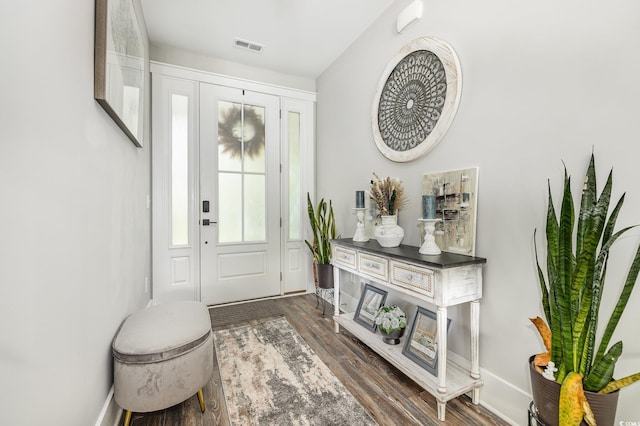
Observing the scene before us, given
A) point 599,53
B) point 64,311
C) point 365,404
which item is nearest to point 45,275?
point 64,311

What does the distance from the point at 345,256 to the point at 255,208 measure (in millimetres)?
1486

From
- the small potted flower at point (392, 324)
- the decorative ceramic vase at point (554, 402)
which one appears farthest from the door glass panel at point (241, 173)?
the decorative ceramic vase at point (554, 402)

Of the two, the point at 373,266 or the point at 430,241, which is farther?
the point at 373,266

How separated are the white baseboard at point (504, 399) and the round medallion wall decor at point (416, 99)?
146cm

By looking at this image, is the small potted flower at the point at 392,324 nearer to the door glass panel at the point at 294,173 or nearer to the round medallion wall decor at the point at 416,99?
the round medallion wall decor at the point at 416,99

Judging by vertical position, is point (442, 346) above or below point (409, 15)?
below

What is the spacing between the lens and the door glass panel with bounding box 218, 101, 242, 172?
3275mm

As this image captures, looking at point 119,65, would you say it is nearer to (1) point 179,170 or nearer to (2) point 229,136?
(1) point 179,170

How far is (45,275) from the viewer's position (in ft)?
2.83

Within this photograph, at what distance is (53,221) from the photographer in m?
0.92

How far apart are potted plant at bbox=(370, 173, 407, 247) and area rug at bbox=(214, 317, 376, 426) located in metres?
1.02

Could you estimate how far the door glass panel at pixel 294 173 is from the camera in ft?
11.9

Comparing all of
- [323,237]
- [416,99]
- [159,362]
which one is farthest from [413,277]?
[323,237]

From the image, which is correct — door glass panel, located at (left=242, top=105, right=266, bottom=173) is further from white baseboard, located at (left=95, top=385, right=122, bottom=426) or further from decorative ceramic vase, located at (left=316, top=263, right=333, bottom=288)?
white baseboard, located at (left=95, top=385, right=122, bottom=426)
